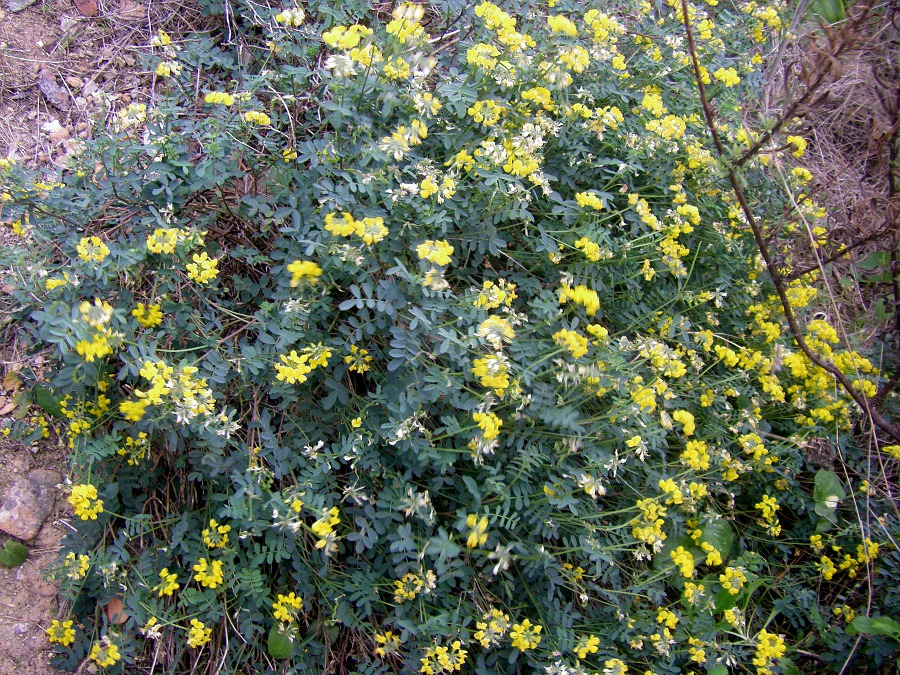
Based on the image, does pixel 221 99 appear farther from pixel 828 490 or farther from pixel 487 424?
pixel 828 490

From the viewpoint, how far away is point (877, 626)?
9.62ft

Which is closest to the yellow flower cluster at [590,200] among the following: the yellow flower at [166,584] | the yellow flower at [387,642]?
the yellow flower at [387,642]

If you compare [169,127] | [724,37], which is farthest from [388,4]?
[724,37]

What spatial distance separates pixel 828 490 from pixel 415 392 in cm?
228

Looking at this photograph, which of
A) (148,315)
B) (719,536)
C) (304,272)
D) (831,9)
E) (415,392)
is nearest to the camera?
(304,272)

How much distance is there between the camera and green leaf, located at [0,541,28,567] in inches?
109

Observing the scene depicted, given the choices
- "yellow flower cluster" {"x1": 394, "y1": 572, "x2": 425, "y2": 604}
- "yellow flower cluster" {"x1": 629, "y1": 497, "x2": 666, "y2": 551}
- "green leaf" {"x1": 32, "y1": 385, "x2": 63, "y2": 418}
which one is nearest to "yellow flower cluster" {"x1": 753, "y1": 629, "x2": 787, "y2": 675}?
"yellow flower cluster" {"x1": 629, "y1": 497, "x2": 666, "y2": 551}

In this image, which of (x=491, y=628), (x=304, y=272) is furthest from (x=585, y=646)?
(x=304, y=272)

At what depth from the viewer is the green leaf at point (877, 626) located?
2902 mm

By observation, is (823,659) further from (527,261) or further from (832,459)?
(527,261)

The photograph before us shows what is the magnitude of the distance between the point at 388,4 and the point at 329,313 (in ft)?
6.57

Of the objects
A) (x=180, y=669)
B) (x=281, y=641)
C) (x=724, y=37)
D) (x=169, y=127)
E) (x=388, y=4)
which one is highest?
(x=724, y=37)

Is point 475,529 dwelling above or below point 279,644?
above

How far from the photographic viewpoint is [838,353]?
3.71m
